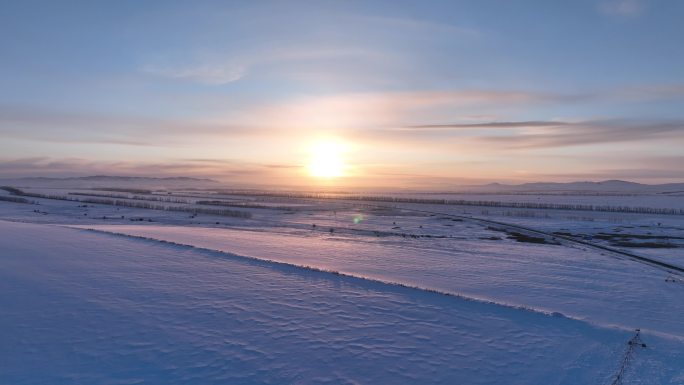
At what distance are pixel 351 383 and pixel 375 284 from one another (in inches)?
268

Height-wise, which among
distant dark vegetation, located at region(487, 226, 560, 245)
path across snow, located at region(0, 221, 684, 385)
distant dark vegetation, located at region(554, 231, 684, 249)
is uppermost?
distant dark vegetation, located at region(554, 231, 684, 249)

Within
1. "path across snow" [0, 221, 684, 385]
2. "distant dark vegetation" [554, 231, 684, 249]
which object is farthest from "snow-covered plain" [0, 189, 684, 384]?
"distant dark vegetation" [554, 231, 684, 249]

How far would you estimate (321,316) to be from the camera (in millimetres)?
11359

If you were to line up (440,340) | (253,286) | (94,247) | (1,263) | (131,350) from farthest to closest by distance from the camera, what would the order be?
(94,247) → (1,263) → (253,286) → (440,340) → (131,350)

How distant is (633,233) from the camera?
32.8m

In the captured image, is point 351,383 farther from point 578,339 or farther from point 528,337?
point 578,339

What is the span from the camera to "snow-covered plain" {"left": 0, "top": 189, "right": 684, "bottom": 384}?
27.4 feet

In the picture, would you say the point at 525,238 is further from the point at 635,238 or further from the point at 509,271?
the point at 509,271

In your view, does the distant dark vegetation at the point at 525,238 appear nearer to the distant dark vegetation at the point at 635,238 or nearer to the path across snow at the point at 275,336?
the distant dark vegetation at the point at 635,238

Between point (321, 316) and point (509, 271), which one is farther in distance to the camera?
point (509, 271)

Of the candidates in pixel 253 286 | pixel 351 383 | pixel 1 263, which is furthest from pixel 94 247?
pixel 351 383

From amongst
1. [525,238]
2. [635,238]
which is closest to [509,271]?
[525,238]

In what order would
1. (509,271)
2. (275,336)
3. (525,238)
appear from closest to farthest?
1. (275,336)
2. (509,271)
3. (525,238)

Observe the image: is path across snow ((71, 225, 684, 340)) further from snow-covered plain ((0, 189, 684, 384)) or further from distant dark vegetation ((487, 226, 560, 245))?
distant dark vegetation ((487, 226, 560, 245))
